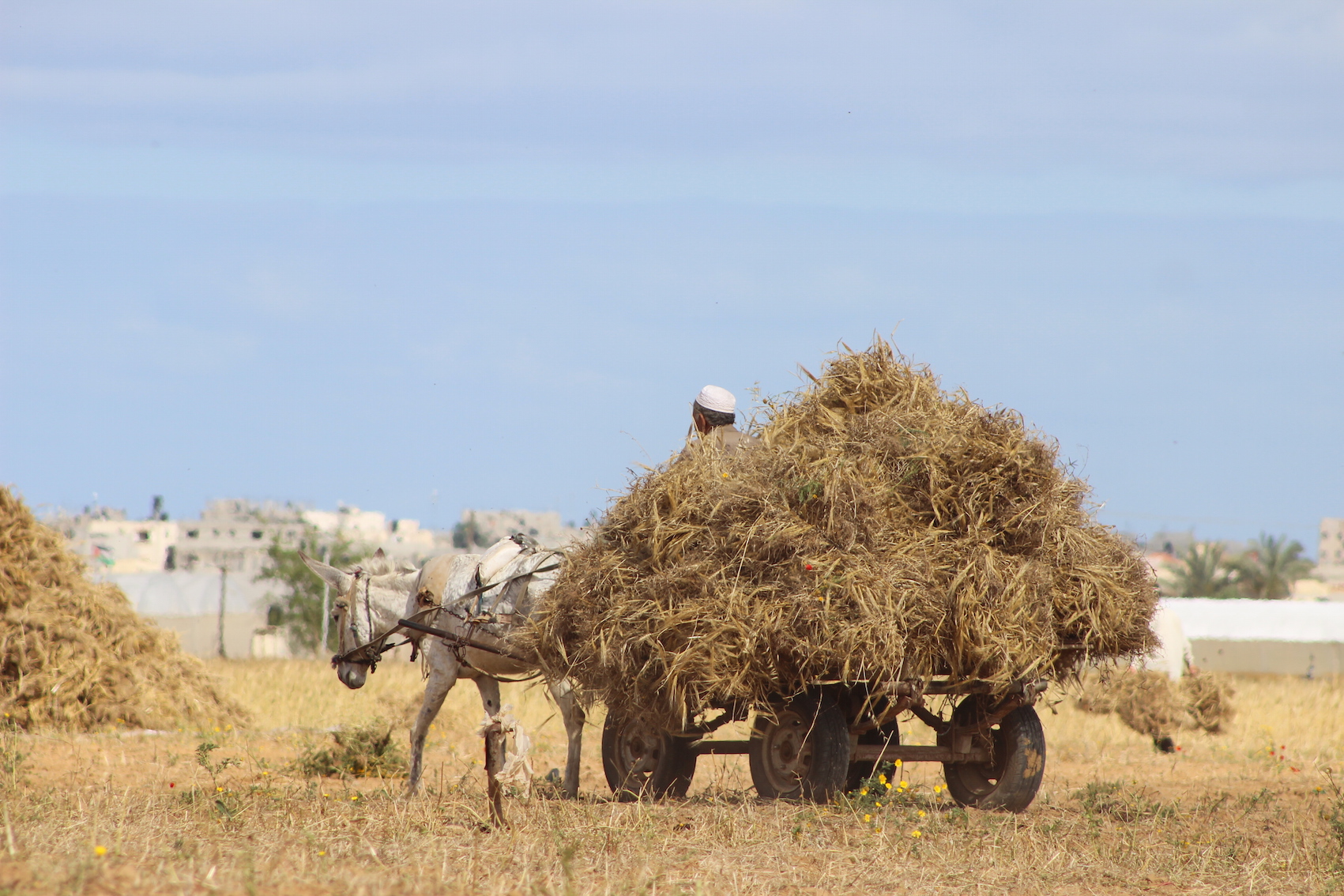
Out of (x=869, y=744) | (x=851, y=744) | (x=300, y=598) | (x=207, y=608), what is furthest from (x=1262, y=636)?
(x=851, y=744)

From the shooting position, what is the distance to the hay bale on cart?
7316 millimetres

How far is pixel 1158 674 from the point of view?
57.1ft

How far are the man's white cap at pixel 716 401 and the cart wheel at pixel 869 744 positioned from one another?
7.93 ft

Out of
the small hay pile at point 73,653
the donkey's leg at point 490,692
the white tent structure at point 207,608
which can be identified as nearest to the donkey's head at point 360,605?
the donkey's leg at point 490,692

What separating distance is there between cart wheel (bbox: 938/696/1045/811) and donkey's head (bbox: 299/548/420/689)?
14.1ft

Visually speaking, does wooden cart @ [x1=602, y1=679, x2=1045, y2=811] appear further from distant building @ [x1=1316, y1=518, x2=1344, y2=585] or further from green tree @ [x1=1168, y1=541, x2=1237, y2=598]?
distant building @ [x1=1316, y1=518, x2=1344, y2=585]

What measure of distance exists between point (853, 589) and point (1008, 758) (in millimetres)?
2083

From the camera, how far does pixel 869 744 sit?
8.71m

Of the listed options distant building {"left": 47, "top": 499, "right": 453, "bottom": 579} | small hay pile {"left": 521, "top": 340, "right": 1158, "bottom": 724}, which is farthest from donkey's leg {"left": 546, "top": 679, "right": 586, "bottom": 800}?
distant building {"left": 47, "top": 499, "right": 453, "bottom": 579}

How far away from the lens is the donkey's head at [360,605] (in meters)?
10.2

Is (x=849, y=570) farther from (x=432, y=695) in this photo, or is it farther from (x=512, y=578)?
(x=432, y=695)

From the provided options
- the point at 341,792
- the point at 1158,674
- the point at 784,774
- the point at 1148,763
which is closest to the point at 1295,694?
the point at 1158,674

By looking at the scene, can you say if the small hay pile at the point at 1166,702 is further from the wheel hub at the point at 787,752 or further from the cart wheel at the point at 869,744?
the wheel hub at the point at 787,752

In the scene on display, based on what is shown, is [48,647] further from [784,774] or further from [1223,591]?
[1223,591]
